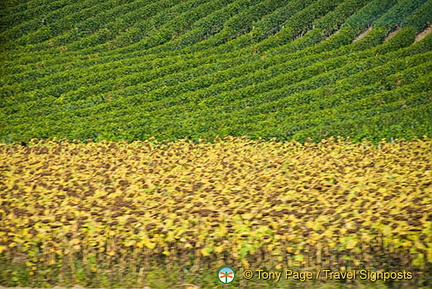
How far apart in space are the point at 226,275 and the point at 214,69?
28.2m

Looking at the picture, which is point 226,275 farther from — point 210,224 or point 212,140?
point 212,140

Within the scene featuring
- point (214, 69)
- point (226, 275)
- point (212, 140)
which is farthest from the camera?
point (214, 69)

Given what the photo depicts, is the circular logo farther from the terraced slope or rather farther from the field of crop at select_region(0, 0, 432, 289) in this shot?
the terraced slope

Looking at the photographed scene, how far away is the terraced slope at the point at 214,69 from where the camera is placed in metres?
27.1

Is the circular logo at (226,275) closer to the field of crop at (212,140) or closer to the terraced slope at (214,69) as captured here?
the field of crop at (212,140)

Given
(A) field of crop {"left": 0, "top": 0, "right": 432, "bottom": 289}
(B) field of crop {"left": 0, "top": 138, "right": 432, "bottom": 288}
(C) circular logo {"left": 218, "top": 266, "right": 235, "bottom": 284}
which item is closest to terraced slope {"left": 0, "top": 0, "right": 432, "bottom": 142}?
(A) field of crop {"left": 0, "top": 0, "right": 432, "bottom": 289}

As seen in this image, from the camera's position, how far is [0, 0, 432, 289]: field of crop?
9.07 m

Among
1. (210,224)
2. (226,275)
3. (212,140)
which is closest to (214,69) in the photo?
(212,140)

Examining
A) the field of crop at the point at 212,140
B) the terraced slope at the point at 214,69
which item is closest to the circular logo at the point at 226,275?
the field of crop at the point at 212,140

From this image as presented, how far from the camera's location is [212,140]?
2384cm

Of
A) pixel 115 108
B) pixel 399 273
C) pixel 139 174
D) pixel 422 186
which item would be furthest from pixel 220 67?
pixel 399 273

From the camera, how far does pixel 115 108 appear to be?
33.2 m

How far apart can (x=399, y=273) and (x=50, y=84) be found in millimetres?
31792

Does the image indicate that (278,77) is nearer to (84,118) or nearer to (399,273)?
(84,118)
